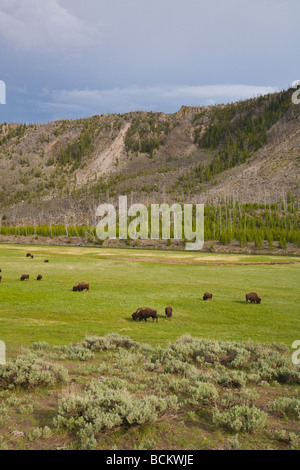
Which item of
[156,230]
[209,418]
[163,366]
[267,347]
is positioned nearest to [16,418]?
[209,418]

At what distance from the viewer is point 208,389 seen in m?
10.4

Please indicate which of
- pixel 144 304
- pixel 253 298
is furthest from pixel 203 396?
pixel 253 298

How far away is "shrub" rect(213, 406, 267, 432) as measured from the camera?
8698mm

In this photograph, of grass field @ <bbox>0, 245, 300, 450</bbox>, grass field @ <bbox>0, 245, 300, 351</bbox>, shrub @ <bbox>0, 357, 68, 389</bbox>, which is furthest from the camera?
grass field @ <bbox>0, 245, 300, 351</bbox>

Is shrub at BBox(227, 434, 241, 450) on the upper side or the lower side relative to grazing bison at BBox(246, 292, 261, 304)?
upper

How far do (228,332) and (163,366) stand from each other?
322 inches

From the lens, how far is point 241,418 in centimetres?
912

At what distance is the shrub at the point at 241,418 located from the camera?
870cm

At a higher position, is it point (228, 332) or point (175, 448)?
point (175, 448)

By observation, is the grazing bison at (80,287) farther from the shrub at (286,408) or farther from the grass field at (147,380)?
the shrub at (286,408)

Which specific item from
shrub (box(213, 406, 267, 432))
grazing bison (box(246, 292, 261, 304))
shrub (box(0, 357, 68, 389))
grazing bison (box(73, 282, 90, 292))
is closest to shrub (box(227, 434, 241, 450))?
shrub (box(213, 406, 267, 432))

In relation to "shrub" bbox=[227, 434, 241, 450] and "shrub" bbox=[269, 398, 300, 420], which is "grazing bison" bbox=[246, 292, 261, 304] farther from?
"shrub" bbox=[227, 434, 241, 450]
